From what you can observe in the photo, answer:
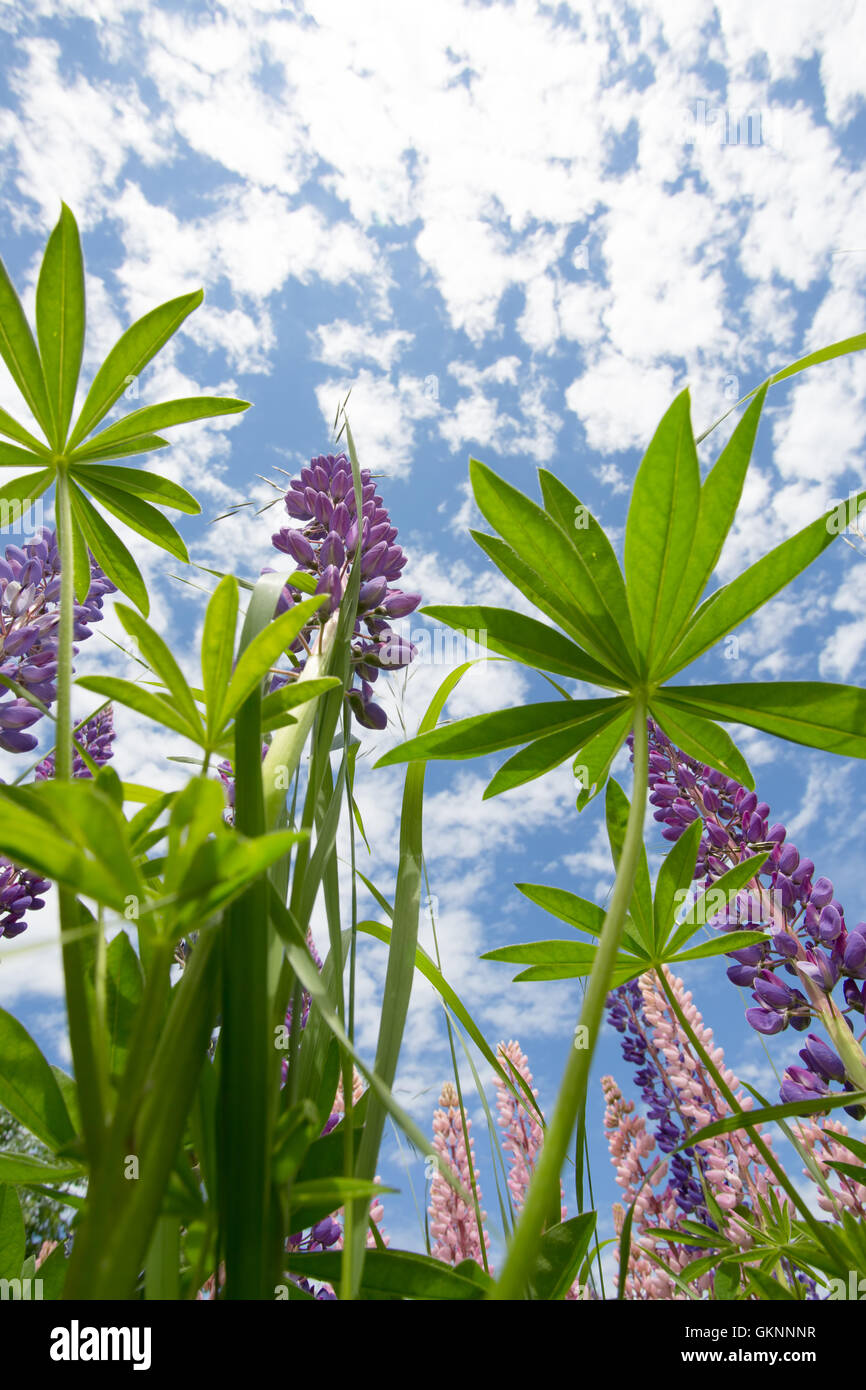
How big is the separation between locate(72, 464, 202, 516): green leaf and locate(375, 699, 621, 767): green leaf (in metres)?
0.74

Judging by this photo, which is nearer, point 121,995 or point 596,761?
point 121,995

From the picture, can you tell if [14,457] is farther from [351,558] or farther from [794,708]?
[794,708]

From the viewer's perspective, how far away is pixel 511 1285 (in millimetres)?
511

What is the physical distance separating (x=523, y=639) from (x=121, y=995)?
2.19 ft

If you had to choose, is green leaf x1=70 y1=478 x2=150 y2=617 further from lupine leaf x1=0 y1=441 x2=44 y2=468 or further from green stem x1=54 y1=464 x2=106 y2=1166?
green stem x1=54 y1=464 x2=106 y2=1166

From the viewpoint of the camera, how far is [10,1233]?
95 centimetres

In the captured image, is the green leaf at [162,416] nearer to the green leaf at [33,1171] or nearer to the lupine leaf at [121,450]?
the lupine leaf at [121,450]

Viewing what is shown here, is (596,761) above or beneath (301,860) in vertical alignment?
above

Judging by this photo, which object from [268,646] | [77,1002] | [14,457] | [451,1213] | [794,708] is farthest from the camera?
[451,1213]

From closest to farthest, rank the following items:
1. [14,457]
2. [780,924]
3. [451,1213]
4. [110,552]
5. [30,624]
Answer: [14,457] → [110,552] → [780,924] → [30,624] → [451,1213]

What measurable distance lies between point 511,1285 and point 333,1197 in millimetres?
152

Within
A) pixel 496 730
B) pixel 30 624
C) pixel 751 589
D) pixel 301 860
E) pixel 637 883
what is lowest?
pixel 301 860

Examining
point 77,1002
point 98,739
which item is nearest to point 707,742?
point 77,1002

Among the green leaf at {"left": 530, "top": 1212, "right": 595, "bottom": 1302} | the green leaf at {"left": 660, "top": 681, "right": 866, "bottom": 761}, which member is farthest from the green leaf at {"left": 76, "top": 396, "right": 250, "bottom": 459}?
the green leaf at {"left": 530, "top": 1212, "right": 595, "bottom": 1302}
